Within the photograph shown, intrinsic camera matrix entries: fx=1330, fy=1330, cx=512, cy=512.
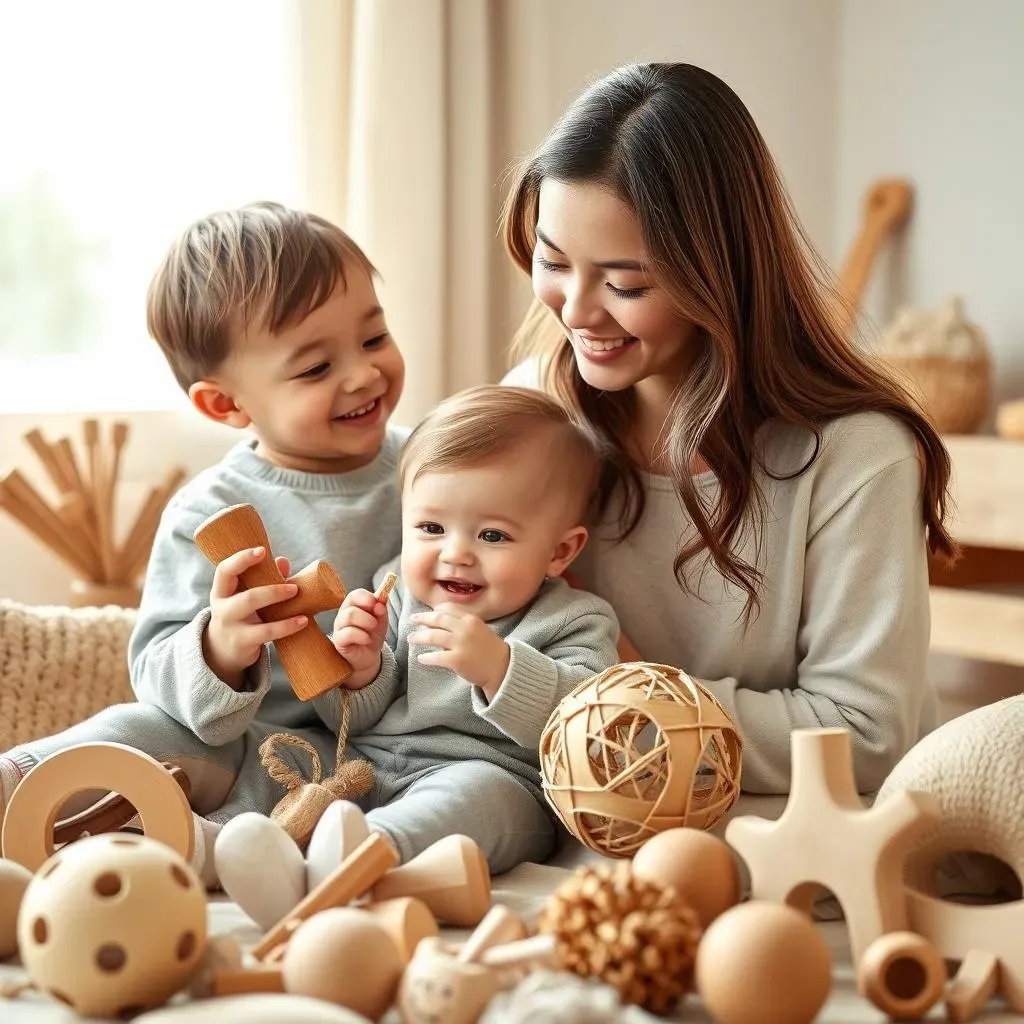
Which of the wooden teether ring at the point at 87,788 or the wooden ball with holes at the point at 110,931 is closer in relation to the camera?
the wooden ball with holes at the point at 110,931

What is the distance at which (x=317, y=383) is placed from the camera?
1.43 meters

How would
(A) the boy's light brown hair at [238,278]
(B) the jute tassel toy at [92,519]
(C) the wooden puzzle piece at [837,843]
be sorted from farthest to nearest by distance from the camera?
(B) the jute tassel toy at [92,519]
(A) the boy's light brown hair at [238,278]
(C) the wooden puzzle piece at [837,843]

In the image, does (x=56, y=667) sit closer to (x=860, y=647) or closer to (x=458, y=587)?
(x=458, y=587)

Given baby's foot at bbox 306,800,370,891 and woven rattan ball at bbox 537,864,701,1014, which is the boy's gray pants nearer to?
baby's foot at bbox 306,800,370,891

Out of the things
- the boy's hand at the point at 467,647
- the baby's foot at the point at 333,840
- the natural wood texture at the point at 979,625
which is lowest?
the natural wood texture at the point at 979,625

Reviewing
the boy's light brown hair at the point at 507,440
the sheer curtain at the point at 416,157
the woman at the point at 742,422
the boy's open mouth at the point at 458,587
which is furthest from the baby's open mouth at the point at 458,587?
the sheer curtain at the point at 416,157

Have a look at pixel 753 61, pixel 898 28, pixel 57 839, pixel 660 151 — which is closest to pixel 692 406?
pixel 660 151

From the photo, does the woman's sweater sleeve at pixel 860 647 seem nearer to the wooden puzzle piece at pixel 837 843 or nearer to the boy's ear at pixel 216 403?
the wooden puzzle piece at pixel 837 843

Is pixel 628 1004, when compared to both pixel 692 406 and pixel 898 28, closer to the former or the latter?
pixel 692 406

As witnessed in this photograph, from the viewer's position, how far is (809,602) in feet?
4.51

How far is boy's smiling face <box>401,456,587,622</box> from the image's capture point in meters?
1.28

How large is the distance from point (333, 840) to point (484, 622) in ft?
1.14

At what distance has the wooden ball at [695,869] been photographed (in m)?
0.91

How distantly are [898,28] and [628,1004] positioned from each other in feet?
8.97
